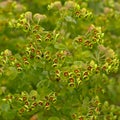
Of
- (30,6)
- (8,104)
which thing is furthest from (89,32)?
(30,6)

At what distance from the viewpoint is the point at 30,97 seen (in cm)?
314

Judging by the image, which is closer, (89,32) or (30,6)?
(89,32)

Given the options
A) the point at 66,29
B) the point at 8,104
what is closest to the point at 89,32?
the point at 66,29

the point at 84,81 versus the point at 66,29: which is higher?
the point at 66,29

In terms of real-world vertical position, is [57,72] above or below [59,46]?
below

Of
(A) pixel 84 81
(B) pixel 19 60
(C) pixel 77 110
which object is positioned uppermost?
(B) pixel 19 60

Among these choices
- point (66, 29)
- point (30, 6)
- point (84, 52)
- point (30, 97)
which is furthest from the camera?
point (30, 6)

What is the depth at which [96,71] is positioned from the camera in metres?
3.18

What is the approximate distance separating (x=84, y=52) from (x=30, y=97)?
0.58m

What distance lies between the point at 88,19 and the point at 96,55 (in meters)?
0.33

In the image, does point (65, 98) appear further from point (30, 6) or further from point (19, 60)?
point (30, 6)

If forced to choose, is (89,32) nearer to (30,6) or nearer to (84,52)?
(84,52)

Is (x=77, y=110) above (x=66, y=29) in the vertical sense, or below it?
below

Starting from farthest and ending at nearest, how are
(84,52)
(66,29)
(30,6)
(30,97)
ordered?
(30,6) → (66,29) → (84,52) → (30,97)
